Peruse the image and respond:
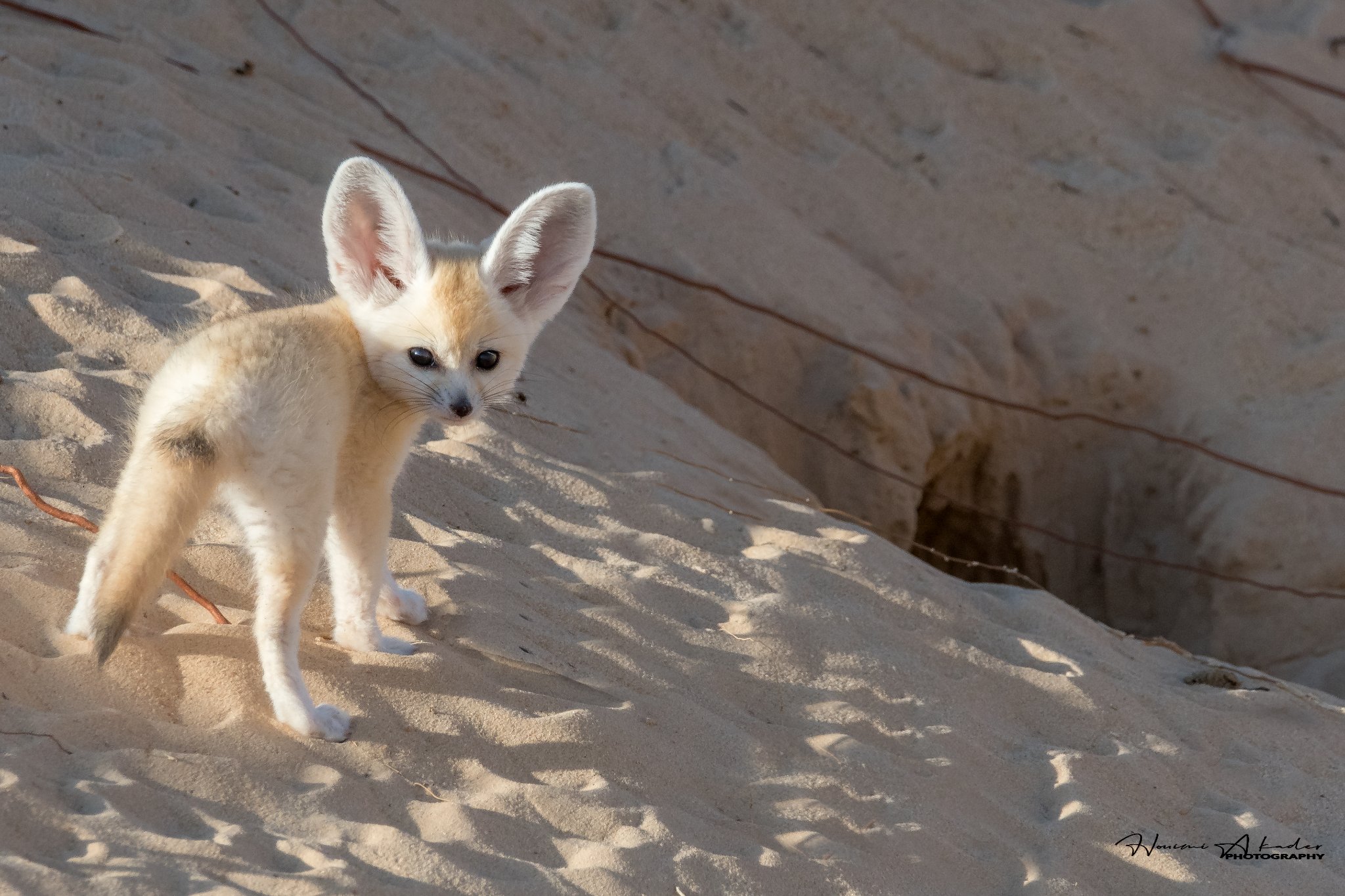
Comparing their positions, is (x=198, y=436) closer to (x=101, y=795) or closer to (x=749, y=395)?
(x=101, y=795)

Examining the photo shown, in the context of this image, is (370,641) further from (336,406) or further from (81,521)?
(81,521)

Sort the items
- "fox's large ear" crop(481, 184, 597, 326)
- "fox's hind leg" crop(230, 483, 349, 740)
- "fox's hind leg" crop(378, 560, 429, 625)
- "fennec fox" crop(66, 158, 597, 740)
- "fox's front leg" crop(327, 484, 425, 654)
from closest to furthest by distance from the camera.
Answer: "fennec fox" crop(66, 158, 597, 740) → "fox's hind leg" crop(230, 483, 349, 740) → "fox's front leg" crop(327, 484, 425, 654) → "fox's large ear" crop(481, 184, 597, 326) → "fox's hind leg" crop(378, 560, 429, 625)

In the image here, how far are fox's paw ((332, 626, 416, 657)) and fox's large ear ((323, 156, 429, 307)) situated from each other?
0.87 meters

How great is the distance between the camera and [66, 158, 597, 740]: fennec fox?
2.58 metres

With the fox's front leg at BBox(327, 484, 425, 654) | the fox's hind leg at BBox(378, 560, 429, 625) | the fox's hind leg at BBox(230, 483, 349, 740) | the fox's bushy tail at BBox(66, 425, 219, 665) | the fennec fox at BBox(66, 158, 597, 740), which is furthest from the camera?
the fox's hind leg at BBox(378, 560, 429, 625)

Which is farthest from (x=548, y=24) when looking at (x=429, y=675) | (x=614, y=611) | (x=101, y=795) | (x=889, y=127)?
(x=101, y=795)

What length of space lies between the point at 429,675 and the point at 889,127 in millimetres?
5843

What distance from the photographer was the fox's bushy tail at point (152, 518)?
2475mm

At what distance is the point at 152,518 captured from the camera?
2512 millimetres

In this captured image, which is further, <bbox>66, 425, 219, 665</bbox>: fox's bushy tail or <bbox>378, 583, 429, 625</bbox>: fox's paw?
<bbox>378, 583, 429, 625</bbox>: fox's paw
